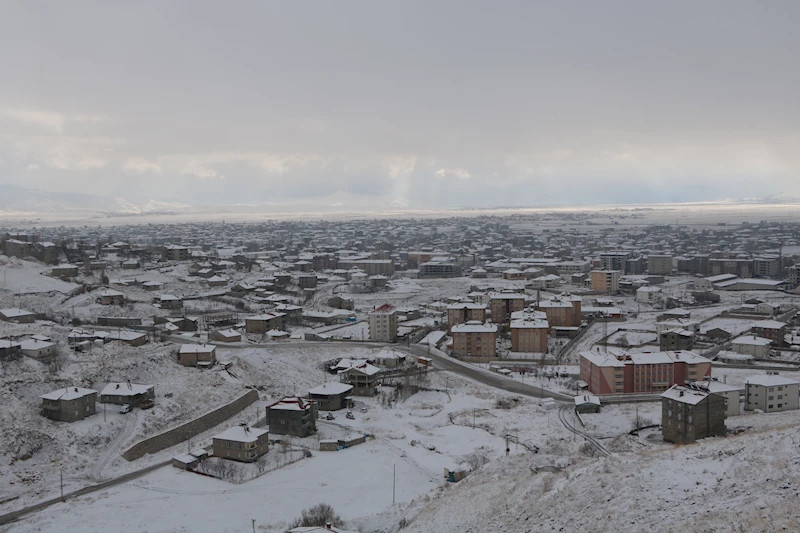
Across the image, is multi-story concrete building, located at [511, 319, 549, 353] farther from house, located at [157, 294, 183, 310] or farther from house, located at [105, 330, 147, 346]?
house, located at [157, 294, 183, 310]

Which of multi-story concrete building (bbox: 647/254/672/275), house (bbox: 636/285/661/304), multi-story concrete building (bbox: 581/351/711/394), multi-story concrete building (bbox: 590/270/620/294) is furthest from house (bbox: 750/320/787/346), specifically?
multi-story concrete building (bbox: 647/254/672/275)

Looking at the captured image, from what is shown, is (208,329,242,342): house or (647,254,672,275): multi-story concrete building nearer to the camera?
(208,329,242,342): house

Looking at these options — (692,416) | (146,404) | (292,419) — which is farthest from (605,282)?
(146,404)

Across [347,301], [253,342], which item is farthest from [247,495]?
[347,301]

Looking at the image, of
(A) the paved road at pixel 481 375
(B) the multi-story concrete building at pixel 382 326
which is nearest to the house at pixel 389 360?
(A) the paved road at pixel 481 375

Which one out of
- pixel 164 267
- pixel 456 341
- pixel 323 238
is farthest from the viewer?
pixel 323 238

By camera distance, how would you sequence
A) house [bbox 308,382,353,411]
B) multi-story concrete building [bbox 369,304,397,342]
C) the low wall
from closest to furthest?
1. the low wall
2. house [bbox 308,382,353,411]
3. multi-story concrete building [bbox 369,304,397,342]

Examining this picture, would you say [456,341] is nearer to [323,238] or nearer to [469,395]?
[469,395]

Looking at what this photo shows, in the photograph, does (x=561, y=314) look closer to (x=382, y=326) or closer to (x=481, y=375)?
(x=382, y=326)
